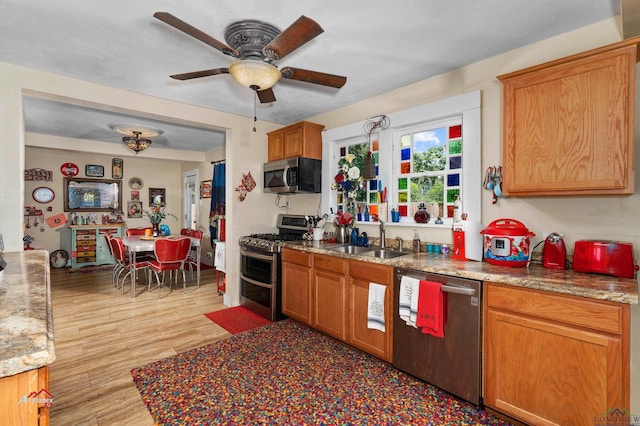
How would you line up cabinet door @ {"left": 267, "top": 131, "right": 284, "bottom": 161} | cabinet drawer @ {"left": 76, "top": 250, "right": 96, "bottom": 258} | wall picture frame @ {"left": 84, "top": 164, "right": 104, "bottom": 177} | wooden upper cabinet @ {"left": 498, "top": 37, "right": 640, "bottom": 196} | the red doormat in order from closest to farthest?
wooden upper cabinet @ {"left": 498, "top": 37, "right": 640, "bottom": 196}
the red doormat
cabinet door @ {"left": 267, "top": 131, "right": 284, "bottom": 161}
cabinet drawer @ {"left": 76, "top": 250, "right": 96, "bottom": 258}
wall picture frame @ {"left": 84, "top": 164, "right": 104, "bottom": 177}

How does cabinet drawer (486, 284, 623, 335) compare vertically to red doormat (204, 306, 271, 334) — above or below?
above

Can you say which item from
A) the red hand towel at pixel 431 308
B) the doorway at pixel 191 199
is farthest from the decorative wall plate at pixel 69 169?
the red hand towel at pixel 431 308

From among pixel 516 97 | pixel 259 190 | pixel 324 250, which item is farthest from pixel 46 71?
pixel 516 97

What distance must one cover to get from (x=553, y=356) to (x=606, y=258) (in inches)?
25.7

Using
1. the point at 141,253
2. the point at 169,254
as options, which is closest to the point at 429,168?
the point at 169,254

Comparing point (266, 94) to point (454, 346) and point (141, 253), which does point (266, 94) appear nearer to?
point (454, 346)

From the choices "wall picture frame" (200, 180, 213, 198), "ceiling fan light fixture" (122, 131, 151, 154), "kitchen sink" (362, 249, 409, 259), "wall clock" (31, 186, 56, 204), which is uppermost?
"ceiling fan light fixture" (122, 131, 151, 154)

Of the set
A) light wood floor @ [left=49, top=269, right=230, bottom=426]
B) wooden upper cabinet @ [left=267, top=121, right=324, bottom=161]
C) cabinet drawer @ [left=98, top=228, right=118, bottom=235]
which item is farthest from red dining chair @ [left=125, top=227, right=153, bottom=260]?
wooden upper cabinet @ [left=267, top=121, right=324, bottom=161]

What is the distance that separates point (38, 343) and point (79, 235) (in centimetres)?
652

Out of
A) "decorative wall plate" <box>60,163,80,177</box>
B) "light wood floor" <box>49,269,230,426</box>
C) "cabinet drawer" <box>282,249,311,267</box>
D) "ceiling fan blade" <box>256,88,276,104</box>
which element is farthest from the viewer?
"decorative wall plate" <box>60,163,80,177</box>

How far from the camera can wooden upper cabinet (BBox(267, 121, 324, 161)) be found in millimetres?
3703

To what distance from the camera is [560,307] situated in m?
1.59

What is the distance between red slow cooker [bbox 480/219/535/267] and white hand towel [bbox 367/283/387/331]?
79cm

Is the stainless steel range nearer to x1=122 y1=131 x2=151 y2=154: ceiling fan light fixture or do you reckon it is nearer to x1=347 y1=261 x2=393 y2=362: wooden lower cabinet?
x1=347 y1=261 x2=393 y2=362: wooden lower cabinet
